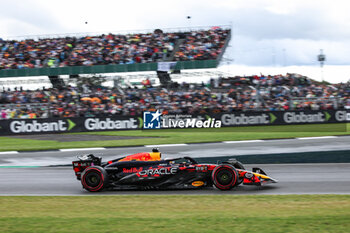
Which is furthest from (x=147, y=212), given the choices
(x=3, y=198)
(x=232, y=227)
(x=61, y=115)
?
(x=61, y=115)

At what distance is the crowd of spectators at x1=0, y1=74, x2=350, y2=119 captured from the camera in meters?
28.7

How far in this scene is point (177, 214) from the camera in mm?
5922

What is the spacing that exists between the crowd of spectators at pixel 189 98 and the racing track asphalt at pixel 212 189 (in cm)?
1083

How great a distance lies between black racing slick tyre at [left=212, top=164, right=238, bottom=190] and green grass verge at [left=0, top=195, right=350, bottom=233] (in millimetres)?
579

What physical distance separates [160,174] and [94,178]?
4.49 ft

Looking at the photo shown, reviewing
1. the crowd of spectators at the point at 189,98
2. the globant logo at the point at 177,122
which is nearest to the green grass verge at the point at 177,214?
the globant logo at the point at 177,122

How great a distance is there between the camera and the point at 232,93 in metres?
30.2

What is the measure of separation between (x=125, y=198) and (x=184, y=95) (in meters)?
23.0

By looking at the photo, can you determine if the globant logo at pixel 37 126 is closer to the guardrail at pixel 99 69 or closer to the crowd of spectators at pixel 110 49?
the guardrail at pixel 99 69

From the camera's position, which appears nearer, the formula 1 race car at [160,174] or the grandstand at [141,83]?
the formula 1 race car at [160,174]

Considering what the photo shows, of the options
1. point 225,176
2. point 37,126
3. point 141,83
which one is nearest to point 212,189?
point 225,176

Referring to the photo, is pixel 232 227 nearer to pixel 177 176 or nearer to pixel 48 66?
pixel 177 176

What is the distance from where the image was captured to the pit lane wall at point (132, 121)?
2594 centimetres

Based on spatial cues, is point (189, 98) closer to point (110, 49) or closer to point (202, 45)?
point (202, 45)
